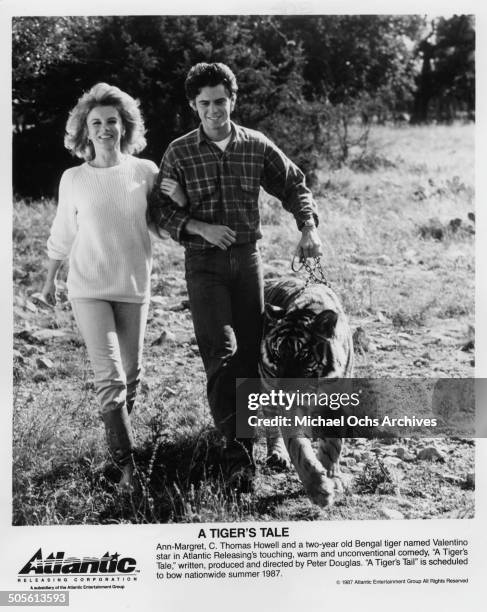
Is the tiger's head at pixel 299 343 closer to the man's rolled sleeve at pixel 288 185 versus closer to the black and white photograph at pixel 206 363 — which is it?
the black and white photograph at pixel 206 363

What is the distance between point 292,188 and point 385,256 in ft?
6.64

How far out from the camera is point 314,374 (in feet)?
10.7

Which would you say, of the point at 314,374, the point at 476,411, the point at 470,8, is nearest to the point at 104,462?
the point at 314,374

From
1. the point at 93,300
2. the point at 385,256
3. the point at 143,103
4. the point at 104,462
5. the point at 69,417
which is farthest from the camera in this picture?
the point at 385,256

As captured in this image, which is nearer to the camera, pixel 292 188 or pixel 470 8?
pixel 292 188

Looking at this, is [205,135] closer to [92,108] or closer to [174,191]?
[174,191]

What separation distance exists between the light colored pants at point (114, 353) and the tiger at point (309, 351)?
592 millimetres

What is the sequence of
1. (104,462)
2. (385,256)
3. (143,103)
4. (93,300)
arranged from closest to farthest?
(93,300) < (104,462) < (143,103) < (385,256)

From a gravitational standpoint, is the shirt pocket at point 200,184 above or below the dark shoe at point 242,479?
above

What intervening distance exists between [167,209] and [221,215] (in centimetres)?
24

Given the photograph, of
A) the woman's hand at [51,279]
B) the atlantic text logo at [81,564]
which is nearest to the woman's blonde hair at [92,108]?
the woman's hand at [51,279]

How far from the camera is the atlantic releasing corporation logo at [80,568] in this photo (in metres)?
3.27

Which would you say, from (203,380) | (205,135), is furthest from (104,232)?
(203,380)

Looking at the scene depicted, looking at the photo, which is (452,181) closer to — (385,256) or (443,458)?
(385,256)
